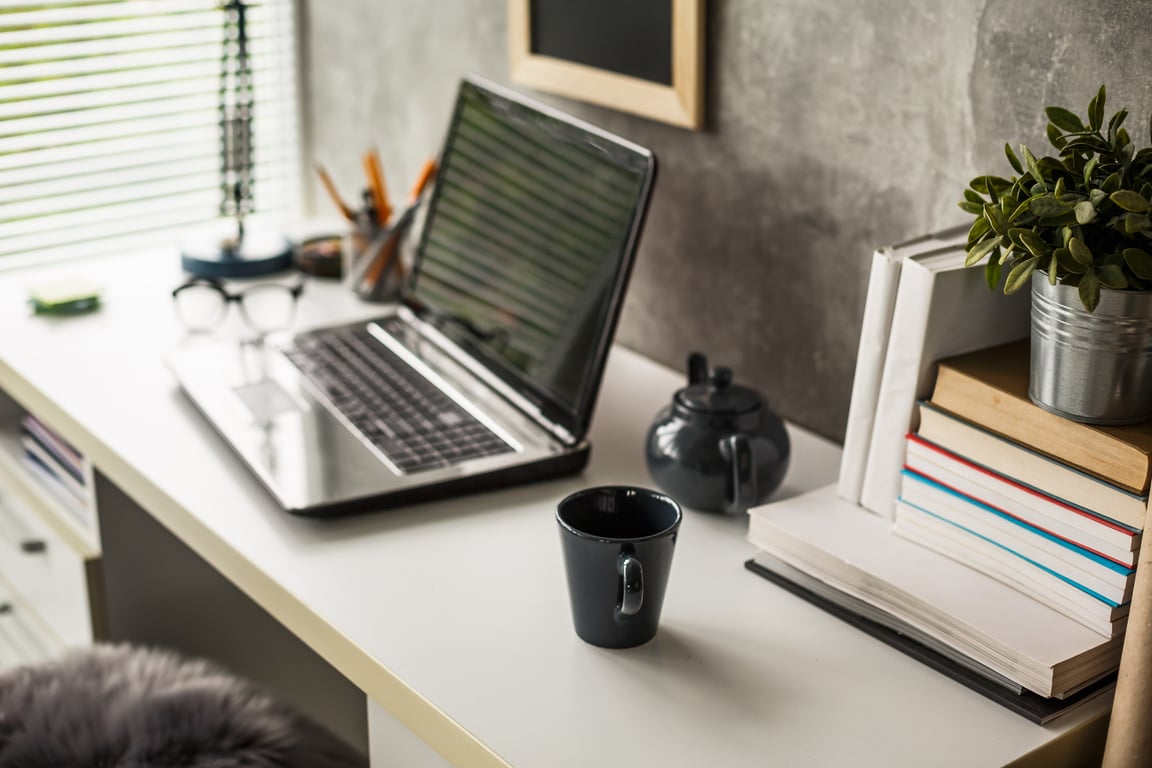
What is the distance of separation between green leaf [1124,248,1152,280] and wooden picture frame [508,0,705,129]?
64cm

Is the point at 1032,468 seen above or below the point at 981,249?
below

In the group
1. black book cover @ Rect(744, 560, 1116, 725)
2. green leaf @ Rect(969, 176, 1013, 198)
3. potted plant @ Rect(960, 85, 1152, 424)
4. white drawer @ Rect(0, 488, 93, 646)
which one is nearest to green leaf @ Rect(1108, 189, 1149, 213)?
potted plant @ Rect(960, 85, 1152, 424)

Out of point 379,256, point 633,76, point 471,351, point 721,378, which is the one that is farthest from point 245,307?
point 721,378

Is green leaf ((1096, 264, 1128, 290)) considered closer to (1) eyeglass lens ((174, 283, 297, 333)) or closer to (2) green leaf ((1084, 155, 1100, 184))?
(2) green leaf ((1084, 155, 1100, 184))

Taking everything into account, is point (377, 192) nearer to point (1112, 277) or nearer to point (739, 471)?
point (739, 471)

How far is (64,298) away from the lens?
164 centimetres

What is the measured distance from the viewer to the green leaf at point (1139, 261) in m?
0.86

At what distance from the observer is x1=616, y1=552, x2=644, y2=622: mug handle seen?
0.94 m

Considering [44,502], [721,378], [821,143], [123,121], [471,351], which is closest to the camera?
[721,378]

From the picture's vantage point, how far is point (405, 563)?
1107mm

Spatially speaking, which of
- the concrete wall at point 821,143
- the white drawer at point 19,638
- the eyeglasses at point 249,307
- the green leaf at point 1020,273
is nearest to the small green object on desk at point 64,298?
the eyeglasses at point 249,307

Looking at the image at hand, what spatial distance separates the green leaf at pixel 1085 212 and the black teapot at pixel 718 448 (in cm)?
37

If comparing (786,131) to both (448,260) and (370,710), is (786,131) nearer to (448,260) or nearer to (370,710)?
(448,260)

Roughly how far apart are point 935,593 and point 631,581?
24cm
